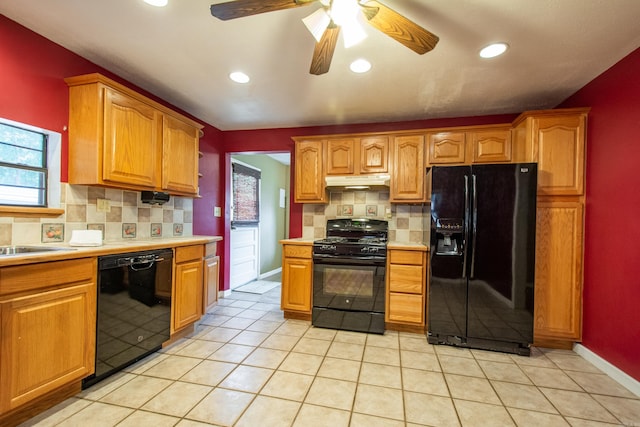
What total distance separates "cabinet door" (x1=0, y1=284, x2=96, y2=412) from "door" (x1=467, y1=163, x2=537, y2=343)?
9.51 ft

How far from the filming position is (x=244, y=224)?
464 centimetres

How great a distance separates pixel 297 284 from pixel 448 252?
5.21 ft

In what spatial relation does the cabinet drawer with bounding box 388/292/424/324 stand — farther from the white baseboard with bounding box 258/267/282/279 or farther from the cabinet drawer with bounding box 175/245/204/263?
the white baseboard with bounding box 258/267/282/279

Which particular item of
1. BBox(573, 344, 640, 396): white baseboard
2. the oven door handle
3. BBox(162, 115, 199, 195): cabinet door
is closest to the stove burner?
the oven door handle

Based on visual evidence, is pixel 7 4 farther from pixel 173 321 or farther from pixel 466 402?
pixel 466 402

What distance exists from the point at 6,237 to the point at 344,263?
100 inches

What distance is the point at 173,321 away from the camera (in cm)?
244

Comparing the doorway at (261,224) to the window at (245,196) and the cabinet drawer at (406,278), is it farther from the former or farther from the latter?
the cabinet drawer at (406,278)

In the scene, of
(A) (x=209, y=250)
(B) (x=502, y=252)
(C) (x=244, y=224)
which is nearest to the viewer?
(B) (x=502, y=252)

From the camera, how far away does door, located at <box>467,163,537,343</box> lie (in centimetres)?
243

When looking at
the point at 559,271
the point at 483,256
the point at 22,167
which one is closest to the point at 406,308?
the point at 483,256

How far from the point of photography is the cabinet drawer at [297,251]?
3129 millimetres

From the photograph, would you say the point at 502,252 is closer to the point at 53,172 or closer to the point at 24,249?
the point at 24,249

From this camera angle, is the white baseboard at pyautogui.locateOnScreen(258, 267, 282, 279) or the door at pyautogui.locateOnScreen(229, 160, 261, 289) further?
the white baseboard at pyautogui.locateOnScreen(258, 267, 282, 279)
